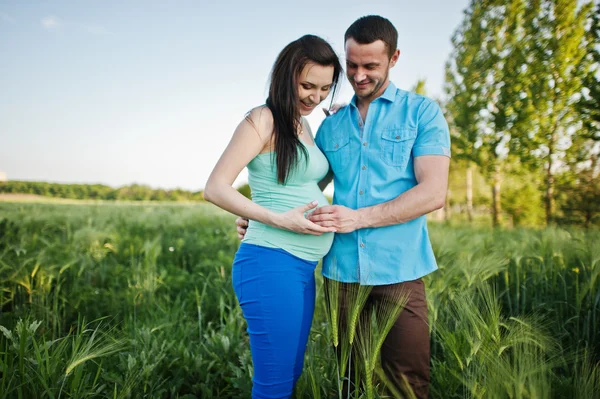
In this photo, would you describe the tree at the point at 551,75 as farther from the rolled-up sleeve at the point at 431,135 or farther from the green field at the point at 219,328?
the rolled-up sleeve at the point at 431,135

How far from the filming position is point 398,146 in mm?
1962

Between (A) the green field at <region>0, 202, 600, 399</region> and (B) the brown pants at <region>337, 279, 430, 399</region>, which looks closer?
(A) the green field at <region>0, 202, 600, 399</region>

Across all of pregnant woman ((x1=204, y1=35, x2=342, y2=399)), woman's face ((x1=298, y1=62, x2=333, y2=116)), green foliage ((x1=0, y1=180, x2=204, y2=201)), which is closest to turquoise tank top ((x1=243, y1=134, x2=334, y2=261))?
pregnant woman ((x1=204, y1=35, x2=342, y2=399))

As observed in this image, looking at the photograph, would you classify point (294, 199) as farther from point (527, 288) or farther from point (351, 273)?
point (527, 288)

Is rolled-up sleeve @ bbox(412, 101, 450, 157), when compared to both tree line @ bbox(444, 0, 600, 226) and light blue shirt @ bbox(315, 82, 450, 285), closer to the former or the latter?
light blue shirt @ bbox(315, 82, 450, 285)

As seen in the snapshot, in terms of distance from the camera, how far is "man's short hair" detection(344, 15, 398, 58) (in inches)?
75.6

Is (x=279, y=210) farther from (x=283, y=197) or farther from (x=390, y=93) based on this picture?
(x=390, y=93)

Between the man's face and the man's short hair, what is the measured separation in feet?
0.07

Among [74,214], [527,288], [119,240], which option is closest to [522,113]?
[527,288]

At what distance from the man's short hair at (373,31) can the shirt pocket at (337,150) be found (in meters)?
0.51

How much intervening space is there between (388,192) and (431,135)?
0.36m

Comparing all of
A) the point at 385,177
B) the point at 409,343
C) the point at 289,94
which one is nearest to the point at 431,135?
the point at 385,177

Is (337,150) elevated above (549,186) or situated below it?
above

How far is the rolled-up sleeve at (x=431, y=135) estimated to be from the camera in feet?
6.20
